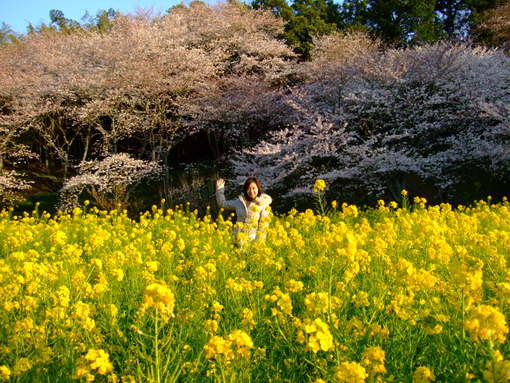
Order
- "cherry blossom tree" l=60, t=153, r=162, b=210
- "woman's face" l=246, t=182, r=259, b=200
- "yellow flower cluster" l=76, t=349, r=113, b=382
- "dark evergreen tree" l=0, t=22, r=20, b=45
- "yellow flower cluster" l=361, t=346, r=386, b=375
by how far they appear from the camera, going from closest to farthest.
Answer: "yellow flower cluster" l=76, t=349, r=113, b=382 → "yellow flower cluster" l=361, t=346, r=386, b=375 → "woman's face" l=246, t=182, r=259, b=200 → "cherry blossom tree" l=60, t=153, r=162, b=210 → "dark evergreen tree" l=0, t=22, r=20, b=45

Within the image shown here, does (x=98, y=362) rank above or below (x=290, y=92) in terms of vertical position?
below

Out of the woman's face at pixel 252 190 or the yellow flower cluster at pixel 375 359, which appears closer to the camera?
the yellow flower cluster at pixel 375 359

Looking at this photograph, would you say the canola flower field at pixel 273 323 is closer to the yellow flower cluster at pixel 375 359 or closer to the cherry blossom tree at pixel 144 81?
the yellow flower cluster at pixel 375 359

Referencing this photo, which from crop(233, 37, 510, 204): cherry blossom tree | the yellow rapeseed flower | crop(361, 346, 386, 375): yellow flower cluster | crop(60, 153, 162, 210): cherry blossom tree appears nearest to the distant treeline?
crop(233, 37, 510, 204): cherry blossom tree

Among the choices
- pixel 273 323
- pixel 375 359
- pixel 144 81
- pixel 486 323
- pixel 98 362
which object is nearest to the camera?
pixel 486 323

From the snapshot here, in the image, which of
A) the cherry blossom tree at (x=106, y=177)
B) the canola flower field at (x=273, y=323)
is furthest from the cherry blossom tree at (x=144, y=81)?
the canola flower field at (x=273, y=323)

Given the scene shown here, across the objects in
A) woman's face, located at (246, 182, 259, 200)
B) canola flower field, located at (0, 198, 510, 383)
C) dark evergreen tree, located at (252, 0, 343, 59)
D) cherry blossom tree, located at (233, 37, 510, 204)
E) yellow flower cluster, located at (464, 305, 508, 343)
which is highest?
dark evergreen tree, located at (252, 0, 343, 59)

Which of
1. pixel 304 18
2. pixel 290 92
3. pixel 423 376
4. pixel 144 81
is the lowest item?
pixel 423 376

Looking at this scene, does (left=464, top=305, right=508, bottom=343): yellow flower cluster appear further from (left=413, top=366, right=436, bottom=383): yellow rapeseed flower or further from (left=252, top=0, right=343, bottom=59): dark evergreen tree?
(left=252, top=0, right=343, bottom=59): dark evergreen tree

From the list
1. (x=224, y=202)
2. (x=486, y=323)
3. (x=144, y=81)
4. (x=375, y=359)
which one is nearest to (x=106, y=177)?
(x=144, y=81)

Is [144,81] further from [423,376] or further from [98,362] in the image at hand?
[423,376]

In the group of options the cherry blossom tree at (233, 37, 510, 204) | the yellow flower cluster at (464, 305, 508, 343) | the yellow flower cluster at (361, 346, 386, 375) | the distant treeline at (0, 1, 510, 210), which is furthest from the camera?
the distant treeline at (0, 1, 510, 210)

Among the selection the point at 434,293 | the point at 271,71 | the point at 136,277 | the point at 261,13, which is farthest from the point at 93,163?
the point at 434,293

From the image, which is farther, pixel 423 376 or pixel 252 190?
pixel 252 190
